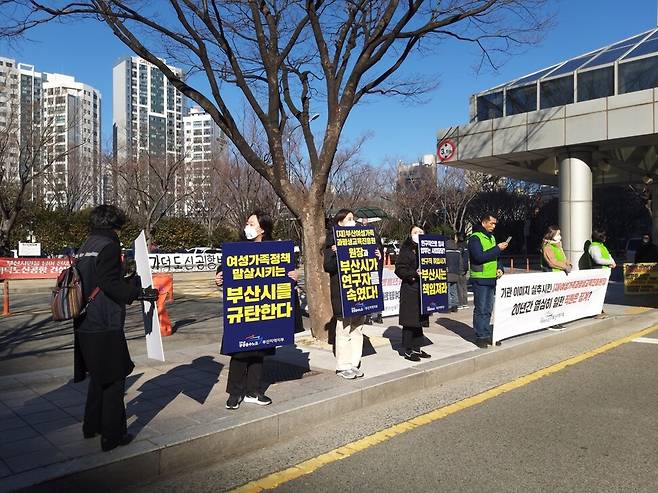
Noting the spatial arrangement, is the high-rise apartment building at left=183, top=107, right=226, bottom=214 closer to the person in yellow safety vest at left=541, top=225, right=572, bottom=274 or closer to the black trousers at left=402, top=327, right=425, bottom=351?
the person in yellow safety vest at left=541, top=225, right=572, bottom=274

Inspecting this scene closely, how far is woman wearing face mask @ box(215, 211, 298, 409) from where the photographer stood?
16.3ft

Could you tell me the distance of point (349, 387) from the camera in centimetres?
564

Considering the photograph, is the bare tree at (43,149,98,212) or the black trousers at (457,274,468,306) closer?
the black trousers at (457,274,468,306)

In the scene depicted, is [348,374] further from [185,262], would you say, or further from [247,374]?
[185,262]

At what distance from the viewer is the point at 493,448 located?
4480 mm

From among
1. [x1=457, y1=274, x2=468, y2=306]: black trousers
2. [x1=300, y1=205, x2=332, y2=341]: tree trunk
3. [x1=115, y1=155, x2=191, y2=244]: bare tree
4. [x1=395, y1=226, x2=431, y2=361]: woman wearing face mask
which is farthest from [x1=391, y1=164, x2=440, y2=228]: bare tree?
[x1=395, y1=226, x2=431, y2=361]: woman wearing face mask

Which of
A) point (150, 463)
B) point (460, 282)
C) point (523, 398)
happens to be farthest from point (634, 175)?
point (150, 463)

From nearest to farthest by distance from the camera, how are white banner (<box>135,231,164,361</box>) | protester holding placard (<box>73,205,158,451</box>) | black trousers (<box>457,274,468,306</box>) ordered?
1. protester holding placard (<box>73,205,158,451</box>)
2. white banner (<box>135,231,164,361</box>)
3. black trousers (<box>457,274,468,306</box>)

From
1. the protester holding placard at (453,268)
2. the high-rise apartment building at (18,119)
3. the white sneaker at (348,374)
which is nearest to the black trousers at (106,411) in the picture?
the white sneaker at (348,374)

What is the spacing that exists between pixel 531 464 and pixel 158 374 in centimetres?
409

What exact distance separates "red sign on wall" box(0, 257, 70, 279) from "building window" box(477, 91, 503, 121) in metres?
19.2

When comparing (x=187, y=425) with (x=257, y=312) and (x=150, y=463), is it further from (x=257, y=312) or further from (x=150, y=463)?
(x=257, y=312)

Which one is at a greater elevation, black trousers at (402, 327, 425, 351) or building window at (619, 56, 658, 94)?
building window at (619, 56, 658, 94)

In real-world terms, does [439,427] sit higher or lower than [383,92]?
lower
